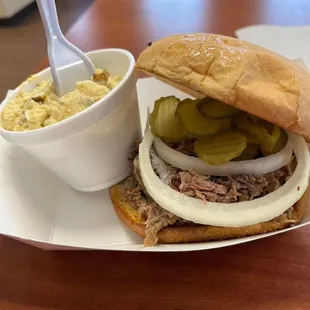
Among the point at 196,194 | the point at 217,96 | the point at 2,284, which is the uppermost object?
the point at 217,96

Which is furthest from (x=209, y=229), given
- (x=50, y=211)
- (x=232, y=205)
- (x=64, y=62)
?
(x=64, y=62)

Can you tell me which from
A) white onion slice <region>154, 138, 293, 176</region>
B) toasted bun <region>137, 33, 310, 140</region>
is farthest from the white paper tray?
toasted bun <region>137, 33, 310, 140</region>

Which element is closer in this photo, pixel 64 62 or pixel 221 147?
pixel 221 147

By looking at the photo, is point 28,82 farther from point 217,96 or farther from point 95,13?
point 95,13

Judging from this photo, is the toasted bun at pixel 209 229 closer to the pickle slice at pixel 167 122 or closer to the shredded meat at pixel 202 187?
the shredded meat at pixel 202 187

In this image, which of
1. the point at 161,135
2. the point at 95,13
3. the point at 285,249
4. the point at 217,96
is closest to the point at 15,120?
the point at 161,135

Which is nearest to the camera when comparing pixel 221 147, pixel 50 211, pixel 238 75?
pixel 238 75

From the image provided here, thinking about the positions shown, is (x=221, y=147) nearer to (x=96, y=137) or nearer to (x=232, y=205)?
(x=232, y=205)
